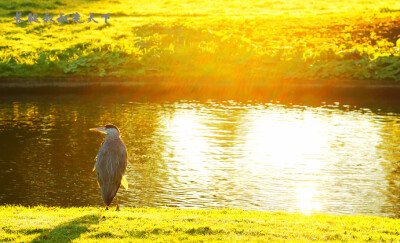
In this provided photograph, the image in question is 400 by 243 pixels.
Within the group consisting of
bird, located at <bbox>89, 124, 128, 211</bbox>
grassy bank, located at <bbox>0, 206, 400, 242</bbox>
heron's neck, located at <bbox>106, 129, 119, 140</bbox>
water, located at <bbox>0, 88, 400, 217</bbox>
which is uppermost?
heron's neck, located at <bbox>106, 129, 119, 140</bbox>

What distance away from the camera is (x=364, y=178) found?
20344 mm

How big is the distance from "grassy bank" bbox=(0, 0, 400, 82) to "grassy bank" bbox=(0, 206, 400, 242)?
35579 millimetres

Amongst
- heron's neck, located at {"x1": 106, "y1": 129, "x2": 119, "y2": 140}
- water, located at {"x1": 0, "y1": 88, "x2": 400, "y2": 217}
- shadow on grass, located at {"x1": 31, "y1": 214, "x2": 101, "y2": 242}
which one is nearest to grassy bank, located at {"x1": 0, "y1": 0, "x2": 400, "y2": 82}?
water, located at {"x1": 0, "y1": 88, "x2": 400, "y2": 217}

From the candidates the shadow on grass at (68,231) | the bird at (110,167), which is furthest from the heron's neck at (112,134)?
the shadow on grass at (68,231)

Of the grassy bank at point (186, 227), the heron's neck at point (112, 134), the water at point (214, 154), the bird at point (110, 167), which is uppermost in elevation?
the heron's neck at point (112, 134)

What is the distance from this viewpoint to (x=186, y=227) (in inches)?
483

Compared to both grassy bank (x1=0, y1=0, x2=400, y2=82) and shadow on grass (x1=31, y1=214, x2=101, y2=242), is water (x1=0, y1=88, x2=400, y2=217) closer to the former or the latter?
shadow on grass (x1=31, y1=214, x2=101, y2=242)

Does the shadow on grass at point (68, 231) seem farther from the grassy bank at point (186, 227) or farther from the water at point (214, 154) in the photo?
the water at point (214, 154)

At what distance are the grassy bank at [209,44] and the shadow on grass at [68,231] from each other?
1466 inches

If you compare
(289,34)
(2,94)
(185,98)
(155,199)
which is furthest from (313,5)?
(155,199)

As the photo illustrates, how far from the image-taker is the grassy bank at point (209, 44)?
49.9m

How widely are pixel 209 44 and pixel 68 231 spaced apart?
46.2 meters

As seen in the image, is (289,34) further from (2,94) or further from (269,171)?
(269,171)

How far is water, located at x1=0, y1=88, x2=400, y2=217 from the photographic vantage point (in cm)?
1788
